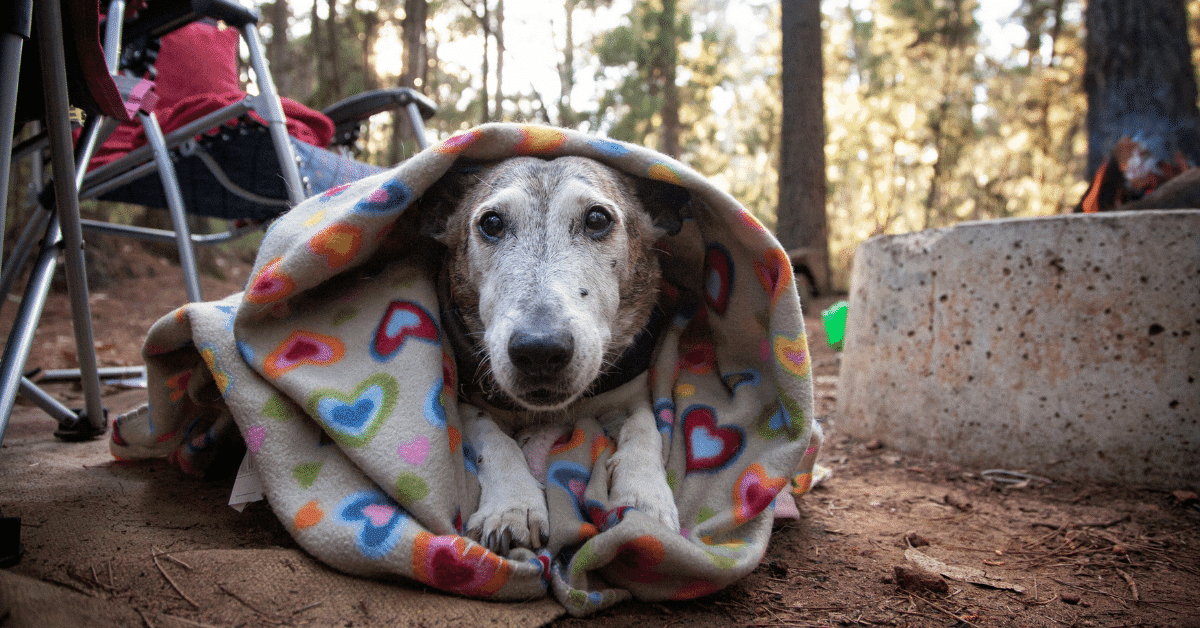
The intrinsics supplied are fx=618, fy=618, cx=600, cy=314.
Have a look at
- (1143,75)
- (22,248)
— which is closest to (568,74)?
(1143,75)

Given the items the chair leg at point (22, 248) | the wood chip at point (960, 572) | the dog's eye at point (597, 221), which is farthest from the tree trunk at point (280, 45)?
the wood chip at point (960, 572)

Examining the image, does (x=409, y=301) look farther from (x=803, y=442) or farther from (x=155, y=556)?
(x=803, y=442)

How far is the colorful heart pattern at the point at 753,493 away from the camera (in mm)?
1678

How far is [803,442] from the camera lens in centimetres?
→ 176

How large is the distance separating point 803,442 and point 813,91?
316 inches

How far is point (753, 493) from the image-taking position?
5.61ft

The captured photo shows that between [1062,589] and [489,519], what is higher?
[489,519]

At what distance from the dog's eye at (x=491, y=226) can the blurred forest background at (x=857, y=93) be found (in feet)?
33.4

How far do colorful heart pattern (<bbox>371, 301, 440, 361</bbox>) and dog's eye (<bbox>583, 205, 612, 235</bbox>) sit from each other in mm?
559

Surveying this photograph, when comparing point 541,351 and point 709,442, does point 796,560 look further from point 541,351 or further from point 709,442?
point 541,351

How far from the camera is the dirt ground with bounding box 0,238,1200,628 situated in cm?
128

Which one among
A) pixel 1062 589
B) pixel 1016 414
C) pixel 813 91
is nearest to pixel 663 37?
pixel 813 91

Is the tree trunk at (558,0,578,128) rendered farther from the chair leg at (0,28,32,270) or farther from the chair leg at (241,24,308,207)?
the chair leg at (0,28,32,270)

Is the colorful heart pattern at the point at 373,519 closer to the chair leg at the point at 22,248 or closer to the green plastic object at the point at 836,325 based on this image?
the chair leg at the point at 22,248
